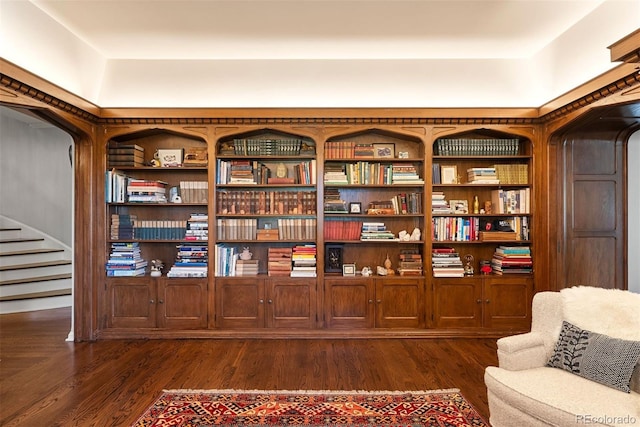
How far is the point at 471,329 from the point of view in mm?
4098

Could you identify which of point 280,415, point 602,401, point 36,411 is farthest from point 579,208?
point 36,411

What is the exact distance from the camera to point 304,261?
4152 mm

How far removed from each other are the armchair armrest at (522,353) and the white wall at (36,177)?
7329 mm

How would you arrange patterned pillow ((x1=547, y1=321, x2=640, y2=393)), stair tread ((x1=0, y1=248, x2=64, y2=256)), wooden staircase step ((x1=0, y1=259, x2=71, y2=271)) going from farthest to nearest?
stair tread ((x1=0, y1=248, x2=64, y2=256))
wooden staircase step ((x1=0, y1=259, x2=71, y2=271))
patterned pillow ((x1=547, y1=321, x2=640, y2=393))

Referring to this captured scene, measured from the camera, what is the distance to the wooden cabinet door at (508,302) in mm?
4109

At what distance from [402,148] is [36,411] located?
14.2ft

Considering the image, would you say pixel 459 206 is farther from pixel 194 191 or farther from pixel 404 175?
pixel 194 191

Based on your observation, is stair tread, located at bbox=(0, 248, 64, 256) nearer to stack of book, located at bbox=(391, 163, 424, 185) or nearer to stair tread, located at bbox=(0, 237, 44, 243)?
stair tread, located at bbox=(0, 237, 44, 243)

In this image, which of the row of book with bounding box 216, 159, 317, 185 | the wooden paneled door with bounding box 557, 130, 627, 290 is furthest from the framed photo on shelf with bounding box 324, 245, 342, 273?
the wooden paneled door with bounding box 557, 130, 627, 290

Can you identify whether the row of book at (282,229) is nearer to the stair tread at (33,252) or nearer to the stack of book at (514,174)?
the stack of book at (514,174)

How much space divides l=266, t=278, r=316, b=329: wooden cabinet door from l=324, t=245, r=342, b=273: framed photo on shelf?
0.28m

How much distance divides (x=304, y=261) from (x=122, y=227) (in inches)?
87.8

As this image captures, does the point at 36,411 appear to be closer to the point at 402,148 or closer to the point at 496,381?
the point at 496,381

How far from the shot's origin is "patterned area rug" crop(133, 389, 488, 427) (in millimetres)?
2422
